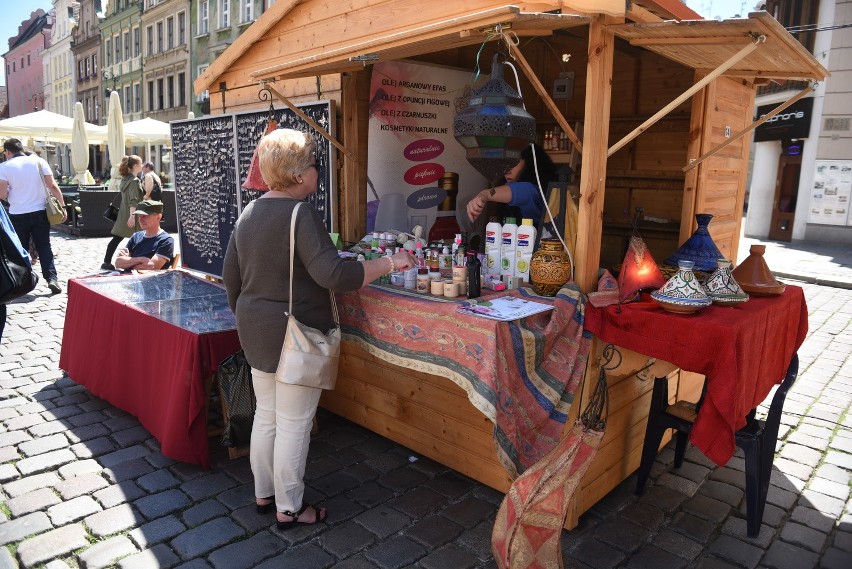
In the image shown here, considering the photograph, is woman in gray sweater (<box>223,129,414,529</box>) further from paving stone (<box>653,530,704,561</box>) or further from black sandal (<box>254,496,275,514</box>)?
paving stone (<box>653,530,704,561</box>)

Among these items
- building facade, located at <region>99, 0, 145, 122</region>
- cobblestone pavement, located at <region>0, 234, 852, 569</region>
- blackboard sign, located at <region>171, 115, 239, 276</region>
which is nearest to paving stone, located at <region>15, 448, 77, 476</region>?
cobblestone pavement, located at <region>0, 234, 852, 569</region>

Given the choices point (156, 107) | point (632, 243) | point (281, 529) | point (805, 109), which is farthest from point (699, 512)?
point (156, 107)

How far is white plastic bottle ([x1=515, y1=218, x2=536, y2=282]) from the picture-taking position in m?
3.38

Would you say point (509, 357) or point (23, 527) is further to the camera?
point (23, 527)

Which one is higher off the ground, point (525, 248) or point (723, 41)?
point (723, 41)

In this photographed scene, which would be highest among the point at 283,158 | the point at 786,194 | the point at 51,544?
the point at 283,158

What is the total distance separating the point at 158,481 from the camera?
3.56 meters

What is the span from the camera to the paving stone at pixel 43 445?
3877 millimetres

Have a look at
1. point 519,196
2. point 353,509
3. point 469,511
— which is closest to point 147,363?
point 353,509

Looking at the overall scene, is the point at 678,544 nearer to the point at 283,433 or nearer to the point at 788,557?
the point at 788,557

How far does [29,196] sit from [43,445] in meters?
5.30

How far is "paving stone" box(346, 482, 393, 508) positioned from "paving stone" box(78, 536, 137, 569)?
45.1 inches

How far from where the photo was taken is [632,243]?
3.10 meters

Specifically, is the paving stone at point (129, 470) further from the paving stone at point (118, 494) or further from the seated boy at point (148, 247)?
the seated boy at point (148, 247)
